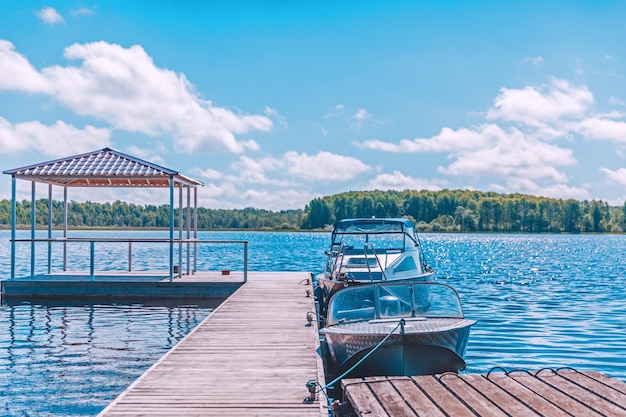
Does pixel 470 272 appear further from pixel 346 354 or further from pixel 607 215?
pixel 607 215

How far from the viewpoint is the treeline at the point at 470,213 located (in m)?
152

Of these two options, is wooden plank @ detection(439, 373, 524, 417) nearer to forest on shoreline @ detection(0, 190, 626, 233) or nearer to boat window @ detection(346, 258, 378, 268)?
boat window @ detection(346, 258, 378, 268)

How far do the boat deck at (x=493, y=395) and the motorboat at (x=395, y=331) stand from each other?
6.31 feet

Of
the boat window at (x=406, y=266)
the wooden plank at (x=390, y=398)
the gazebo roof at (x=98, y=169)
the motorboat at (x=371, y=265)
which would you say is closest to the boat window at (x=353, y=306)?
the motorboat at (x=371, y=265)

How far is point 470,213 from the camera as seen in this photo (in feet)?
527

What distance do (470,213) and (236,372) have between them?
15702 centimetres

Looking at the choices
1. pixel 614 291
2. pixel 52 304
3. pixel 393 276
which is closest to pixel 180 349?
pixel 393 276

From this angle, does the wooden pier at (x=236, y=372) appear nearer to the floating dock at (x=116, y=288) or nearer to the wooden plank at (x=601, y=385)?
the wooden plank at (x=601, y=385)

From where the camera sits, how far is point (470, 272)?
4047 cm

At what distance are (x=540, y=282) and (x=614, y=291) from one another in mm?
5150

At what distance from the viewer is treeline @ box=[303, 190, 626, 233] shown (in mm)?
151625

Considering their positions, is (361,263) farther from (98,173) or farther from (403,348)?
(98,173)

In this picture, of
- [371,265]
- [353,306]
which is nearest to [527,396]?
[353,306]

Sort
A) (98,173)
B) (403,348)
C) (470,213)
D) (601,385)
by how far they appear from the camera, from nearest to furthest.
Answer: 1. (601,385)
2. (403,348)
3. (98,173)
4. (470,213)
